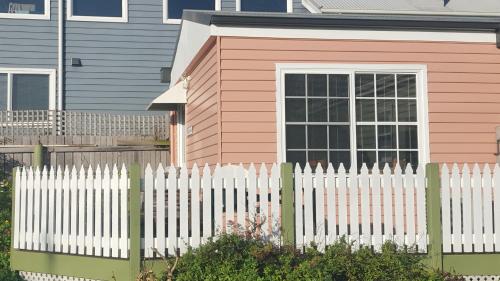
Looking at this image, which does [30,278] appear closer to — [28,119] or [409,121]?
[409,121]

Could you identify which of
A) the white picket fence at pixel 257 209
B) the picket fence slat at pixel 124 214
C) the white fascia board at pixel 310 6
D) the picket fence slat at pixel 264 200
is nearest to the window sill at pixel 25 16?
the white fascia board at pixel 310 6

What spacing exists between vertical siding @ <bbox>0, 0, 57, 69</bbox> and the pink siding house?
9483 millimetres

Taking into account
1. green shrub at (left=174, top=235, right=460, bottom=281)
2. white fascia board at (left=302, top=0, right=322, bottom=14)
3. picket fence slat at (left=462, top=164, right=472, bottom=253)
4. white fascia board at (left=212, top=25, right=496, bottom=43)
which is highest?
white fascia board at (left=302, top=0, right=322, bottom=14)

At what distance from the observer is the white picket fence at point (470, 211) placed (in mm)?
7707

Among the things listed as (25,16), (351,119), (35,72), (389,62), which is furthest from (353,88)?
(25,16)

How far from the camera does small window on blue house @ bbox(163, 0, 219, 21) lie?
19.0 m

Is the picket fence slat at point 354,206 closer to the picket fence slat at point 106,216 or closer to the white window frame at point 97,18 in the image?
the picket fence slat at point 106,216

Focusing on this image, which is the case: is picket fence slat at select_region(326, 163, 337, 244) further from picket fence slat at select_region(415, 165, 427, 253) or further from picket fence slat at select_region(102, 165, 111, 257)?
picket fence slat at select_region(102, 165, 111, 257)

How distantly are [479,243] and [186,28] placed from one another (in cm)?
672

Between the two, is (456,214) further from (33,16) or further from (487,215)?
(33,16)

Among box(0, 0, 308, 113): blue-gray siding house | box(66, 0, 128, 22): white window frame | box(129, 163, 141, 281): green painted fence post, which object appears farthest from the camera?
box(66, 0, 128, 22): white window frame

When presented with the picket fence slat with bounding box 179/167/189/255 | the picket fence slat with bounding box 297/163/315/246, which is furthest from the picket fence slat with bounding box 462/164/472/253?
the picket fence slat with bounding box 179/167/189/255

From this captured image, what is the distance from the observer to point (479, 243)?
7.77 metres

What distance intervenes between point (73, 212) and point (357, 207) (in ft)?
10.7
